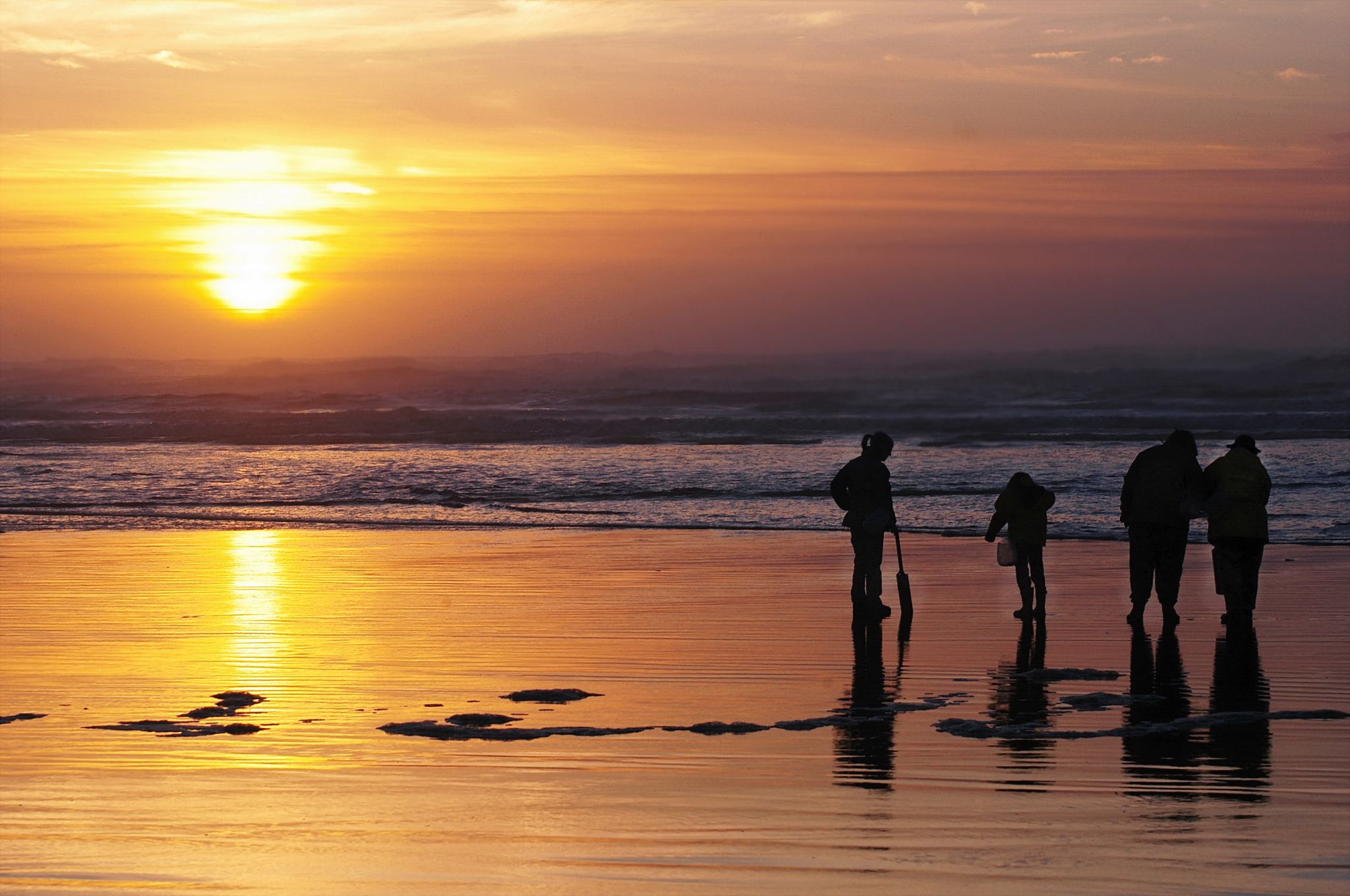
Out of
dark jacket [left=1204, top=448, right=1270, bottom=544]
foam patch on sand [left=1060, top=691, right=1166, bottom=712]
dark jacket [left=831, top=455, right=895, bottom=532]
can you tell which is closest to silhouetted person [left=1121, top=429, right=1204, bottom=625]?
dark jacket [left=1204, top=448, right=1270, bottom=544]

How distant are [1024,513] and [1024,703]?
3843 mm

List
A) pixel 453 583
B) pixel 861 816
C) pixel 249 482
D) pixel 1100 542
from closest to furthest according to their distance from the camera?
pixel 861 816
pixel 453 583
pixel 1100 542
pixel 249 482

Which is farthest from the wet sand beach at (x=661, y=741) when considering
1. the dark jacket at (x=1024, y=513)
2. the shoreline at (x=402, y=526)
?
the shoreline at (x=402, y=526)

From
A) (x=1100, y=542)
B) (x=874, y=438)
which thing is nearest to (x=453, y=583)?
(x=874, y=438)

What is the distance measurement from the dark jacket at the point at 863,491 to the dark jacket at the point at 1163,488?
1.95m

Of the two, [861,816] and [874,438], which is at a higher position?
→ [874,438]

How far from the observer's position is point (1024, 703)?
807 centimetres

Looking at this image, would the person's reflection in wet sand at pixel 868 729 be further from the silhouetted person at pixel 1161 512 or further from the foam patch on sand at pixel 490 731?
the silhouetted person at pixel 1161 512

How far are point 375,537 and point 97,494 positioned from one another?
30.5 feet

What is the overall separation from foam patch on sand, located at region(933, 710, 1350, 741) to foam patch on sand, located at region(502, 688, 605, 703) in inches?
79.1

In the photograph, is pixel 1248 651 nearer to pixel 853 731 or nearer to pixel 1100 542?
pixel 853 731

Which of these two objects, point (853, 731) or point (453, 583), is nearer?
point (853, 731)

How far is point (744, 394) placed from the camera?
70.4 metres

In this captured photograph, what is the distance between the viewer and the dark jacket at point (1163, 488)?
11586 millimetres
